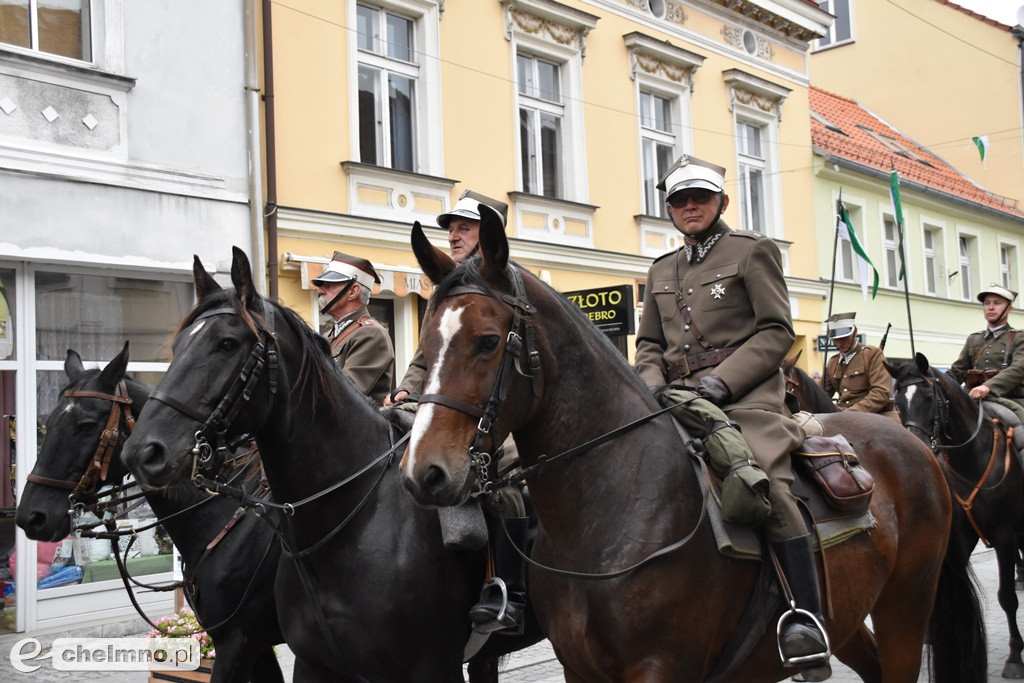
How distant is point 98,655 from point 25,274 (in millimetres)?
3774

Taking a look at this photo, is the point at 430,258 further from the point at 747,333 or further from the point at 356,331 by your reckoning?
the point at 356,331

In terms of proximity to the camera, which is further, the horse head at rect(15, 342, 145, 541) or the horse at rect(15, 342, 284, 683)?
the horse head at rect(15, 342, 145, 541)

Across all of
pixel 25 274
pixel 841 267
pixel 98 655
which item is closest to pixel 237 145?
pixel 25 274

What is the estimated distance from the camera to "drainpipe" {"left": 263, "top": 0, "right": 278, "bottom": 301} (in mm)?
10242

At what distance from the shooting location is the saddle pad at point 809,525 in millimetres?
3469

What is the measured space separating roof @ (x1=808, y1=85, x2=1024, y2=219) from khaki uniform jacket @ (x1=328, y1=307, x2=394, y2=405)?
1525cm

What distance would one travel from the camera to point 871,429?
4.70 m

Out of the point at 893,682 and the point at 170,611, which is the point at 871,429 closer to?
the point at 893,682

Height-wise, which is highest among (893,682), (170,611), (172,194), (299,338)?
(172,194)

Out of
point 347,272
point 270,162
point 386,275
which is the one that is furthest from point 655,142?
point 347,272

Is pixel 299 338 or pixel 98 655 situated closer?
pixel 299 338

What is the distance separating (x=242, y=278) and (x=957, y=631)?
152 inches

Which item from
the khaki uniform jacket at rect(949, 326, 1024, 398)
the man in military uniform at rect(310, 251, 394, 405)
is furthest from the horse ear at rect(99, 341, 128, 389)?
the khaki uniform jacket at rect(949, 326, 1024, 398)

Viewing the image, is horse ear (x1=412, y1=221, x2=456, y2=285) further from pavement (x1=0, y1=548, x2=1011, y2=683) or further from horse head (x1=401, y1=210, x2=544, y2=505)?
pavement (x1=0, y1=548, x2=1011, y2=683)
